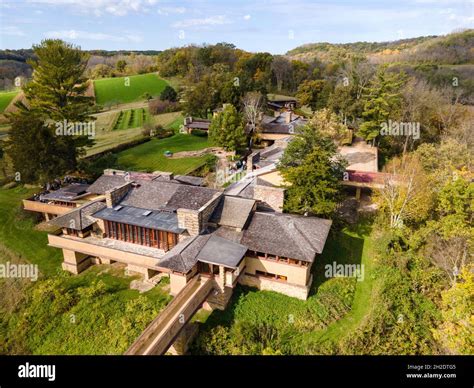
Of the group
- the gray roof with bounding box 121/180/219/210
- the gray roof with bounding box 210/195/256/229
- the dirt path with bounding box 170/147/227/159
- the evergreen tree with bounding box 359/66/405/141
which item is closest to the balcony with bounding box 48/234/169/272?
the gray roof with bounding box 121/180/219/210

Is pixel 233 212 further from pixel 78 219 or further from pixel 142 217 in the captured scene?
pixel 78 219

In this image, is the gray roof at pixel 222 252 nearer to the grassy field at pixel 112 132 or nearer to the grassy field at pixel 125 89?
the grassy field at pixel 112 132

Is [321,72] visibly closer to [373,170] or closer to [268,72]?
[268,72]

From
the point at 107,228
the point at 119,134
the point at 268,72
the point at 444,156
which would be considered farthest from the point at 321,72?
the point at 107,228

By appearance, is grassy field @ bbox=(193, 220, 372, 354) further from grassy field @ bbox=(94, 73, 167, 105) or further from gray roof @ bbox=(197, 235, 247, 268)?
grassy field @ bbox=(94, 73, 167, 105)

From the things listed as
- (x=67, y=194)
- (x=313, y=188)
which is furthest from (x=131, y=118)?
(x=313, y=188)
